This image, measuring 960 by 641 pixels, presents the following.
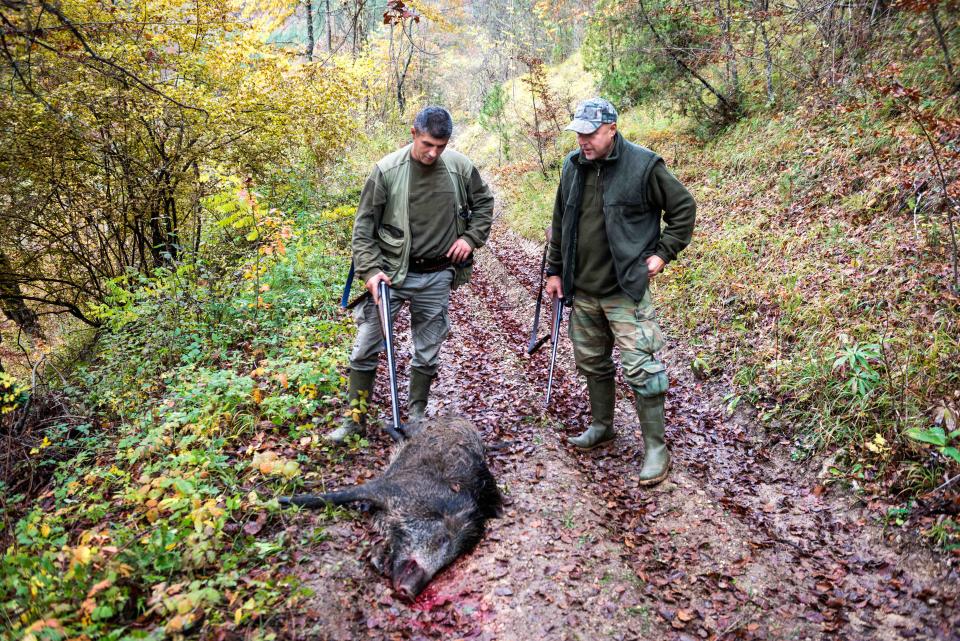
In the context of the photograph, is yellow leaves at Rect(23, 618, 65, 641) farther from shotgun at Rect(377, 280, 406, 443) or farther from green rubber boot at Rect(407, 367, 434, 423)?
green rubber boot at Rect(407, 367, 434, 423)

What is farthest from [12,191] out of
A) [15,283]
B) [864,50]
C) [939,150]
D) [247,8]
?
[864,50]

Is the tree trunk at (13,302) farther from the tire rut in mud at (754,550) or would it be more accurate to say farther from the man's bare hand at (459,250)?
the tire rut in mud at (754,550)

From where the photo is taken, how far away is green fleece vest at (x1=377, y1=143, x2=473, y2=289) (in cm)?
446

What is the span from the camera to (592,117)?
404cm

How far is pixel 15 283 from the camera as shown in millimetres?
8047

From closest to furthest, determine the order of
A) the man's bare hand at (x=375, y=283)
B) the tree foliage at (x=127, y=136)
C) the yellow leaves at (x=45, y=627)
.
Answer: the yellow leaves at (x=45, y=627)
the man's bare hand at (x=375, y=283)
the tree foliage at (x=127, y=136)

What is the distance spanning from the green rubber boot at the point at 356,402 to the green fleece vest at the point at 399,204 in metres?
0.87

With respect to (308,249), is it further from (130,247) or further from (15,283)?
(15,283)

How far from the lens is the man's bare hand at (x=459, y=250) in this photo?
4.67 metres

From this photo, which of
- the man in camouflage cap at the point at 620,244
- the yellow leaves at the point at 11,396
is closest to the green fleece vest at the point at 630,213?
the man in camouflage cap at the point at 620,244

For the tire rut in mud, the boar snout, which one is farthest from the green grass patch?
the tire rut in mud

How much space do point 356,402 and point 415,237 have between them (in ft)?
4.94

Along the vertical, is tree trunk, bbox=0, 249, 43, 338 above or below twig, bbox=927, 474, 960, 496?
above

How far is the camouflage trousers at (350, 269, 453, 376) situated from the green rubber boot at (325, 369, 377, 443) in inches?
3.0
